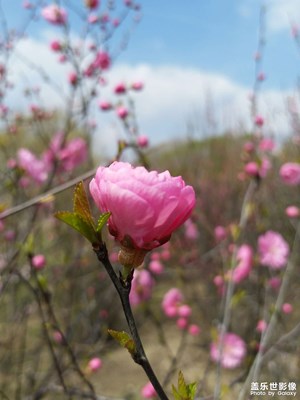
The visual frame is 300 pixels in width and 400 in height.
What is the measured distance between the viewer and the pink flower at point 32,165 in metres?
2.96

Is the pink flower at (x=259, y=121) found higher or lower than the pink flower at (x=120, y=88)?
lower

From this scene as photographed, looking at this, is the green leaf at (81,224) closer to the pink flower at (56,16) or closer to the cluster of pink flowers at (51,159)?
the cluster of pink flowers at (51,159)

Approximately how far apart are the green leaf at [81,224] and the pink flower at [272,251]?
88.7 inches

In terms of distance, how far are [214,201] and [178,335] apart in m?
1.90

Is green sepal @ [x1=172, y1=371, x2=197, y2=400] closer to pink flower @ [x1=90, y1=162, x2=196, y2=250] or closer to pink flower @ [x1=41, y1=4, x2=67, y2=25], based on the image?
pink flower @ [x1=90, y1=162, x2=196, y2=250]

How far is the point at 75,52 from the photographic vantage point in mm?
3314

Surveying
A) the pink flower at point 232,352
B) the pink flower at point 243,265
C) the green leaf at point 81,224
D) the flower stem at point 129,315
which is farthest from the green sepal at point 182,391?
the pink flower at point 232,352

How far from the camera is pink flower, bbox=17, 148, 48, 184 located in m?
2.96

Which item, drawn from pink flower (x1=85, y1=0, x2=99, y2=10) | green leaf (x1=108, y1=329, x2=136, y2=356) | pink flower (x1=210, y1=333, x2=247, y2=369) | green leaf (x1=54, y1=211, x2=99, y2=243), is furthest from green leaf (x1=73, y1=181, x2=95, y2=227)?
pink flower (x1=85, y1=0, x2=99, y2=10)

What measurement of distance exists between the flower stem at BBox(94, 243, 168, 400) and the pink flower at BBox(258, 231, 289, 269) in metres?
2.23

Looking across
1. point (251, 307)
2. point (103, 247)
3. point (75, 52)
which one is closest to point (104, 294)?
point (251, 307)

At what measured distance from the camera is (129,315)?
50cm

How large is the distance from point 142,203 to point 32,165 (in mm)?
2680

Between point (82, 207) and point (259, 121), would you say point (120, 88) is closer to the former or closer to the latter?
point (259, 121)
